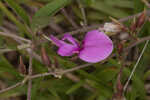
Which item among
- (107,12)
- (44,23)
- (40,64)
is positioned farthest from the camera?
(107,12)

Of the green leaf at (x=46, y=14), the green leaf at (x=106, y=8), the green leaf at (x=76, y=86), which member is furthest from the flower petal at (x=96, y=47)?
the green leaf at (x=106, y=8)

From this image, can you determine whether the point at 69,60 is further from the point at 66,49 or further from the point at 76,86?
the point at 66,49

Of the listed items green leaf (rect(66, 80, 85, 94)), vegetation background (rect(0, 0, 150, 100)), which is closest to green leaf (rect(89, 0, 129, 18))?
vegetation background (rect(0, 0, 150, 100))

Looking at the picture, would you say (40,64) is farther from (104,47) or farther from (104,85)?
(104,47)

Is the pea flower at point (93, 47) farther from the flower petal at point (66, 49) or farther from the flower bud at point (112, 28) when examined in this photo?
the flower bud at point (112, 28)

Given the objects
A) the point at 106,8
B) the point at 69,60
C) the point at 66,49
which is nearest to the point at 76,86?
the point at 69,60

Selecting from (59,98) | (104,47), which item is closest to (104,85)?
(59,98)

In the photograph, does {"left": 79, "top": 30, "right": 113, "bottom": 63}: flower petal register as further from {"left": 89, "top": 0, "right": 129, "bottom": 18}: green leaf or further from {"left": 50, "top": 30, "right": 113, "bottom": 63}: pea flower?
{"left": 89, "top": 0, "right": 129, "bottom": 18}: green leaf
